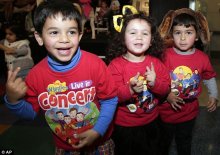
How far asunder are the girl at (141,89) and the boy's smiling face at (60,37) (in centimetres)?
39

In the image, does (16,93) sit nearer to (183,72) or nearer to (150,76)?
(150,76)

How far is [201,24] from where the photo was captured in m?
1.93

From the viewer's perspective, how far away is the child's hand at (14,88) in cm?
125

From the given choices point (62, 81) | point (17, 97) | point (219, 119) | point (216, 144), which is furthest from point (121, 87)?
point (219, 119)

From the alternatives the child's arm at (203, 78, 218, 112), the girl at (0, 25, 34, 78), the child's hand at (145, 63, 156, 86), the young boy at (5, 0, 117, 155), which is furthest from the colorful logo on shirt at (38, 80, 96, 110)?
the girl at (0, 25, 34, 78)

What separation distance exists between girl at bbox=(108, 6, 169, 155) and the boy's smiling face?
39 cm

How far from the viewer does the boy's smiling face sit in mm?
1290

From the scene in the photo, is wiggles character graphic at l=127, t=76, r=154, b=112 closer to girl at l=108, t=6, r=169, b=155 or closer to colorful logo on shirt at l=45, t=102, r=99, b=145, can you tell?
girl at l=108, t=6, r=169, b=155

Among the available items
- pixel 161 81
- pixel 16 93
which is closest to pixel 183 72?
pixel 161 81

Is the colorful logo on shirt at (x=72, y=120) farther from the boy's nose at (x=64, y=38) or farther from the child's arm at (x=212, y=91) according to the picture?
the child's arm at (x=212, y=91)

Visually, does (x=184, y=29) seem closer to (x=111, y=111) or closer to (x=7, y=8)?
(x=111, y=111)

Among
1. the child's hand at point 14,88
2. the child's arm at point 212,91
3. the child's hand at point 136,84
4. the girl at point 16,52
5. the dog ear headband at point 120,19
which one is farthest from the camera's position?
Answer: the girl at point 16,52

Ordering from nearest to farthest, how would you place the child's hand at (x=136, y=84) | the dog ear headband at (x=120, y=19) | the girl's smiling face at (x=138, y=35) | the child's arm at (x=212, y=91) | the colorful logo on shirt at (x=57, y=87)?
the colorful logo on shirt at (x=57, y=87), the child's hand at (x=136, y=84), the girl's smiling face at (x=138, y=35), the dog ear headband at (x=120, y=19), the child's arm at (x=212, y=91)

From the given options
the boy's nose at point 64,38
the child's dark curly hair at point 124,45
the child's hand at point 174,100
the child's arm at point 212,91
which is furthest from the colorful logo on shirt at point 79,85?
the child's arm at point 212,91
